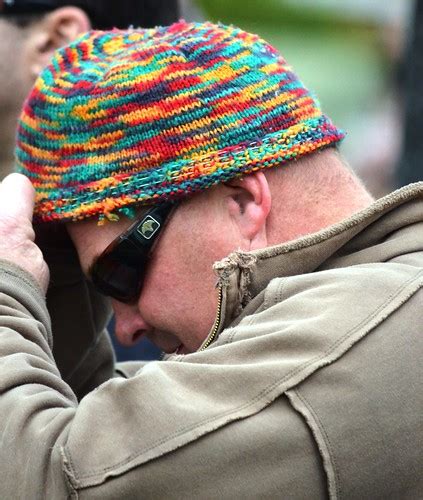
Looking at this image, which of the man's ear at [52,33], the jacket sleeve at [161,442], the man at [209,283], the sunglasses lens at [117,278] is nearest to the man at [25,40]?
the man's ear at [52,33]

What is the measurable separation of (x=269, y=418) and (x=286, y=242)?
51 centimetres

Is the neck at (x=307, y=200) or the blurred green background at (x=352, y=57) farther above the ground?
the neck at (x=307, y=200)

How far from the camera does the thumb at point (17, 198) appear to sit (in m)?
2.71

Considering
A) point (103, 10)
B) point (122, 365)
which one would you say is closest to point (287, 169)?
point (122, 365)

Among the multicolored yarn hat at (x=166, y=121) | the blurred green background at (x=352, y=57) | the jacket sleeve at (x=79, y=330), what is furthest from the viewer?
the blurred green background at (x=352, y=57)

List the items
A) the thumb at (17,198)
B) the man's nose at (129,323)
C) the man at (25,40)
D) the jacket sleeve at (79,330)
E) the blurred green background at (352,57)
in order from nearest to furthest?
the thumb at (17,198) → the man's nose at (129,323) → the jacket sleeve at (79,330) → the man at (25,40) → the blurred green background at (352,57)

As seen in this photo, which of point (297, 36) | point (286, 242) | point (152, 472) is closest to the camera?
point (152, 472)

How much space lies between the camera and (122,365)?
11.4 feet

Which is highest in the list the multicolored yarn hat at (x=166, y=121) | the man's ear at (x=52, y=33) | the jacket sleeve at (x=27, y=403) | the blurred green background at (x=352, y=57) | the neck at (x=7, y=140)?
the multicolored yarn hat at (x=166, y=121)

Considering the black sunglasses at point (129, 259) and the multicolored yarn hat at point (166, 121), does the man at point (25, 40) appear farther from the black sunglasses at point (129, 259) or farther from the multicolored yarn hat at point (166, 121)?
the black sunglasses at point (129, 259)

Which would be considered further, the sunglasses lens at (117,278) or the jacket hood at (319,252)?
the sunglasses lens at (117,278)

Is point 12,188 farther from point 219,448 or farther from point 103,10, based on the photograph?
point 103,10

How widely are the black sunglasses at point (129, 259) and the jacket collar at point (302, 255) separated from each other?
0.26 meters

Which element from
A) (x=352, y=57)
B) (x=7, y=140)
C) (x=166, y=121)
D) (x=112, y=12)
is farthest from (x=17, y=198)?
(x=352, y=57)
